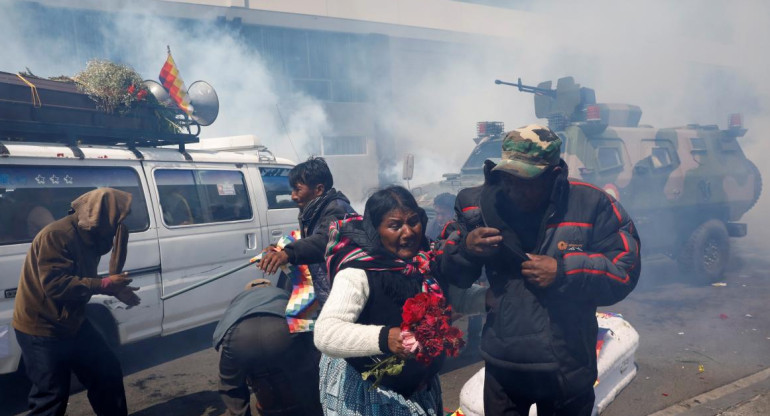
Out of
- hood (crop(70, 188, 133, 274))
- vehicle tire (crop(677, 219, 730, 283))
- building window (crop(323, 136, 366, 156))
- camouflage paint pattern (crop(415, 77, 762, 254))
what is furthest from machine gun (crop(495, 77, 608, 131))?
building window (crop(323, 136, 366, 156))

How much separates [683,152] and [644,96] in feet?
36.9

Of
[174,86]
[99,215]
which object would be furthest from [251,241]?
[99,215]

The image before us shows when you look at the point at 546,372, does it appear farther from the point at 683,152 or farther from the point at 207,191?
the point at 683,152

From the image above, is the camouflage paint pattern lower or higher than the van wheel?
higher

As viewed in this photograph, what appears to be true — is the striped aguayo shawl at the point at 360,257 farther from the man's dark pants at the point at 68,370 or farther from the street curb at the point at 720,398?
the street curb at the point at 720,398

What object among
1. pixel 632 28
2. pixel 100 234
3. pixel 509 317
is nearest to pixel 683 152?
pixel 509 317

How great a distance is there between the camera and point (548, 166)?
2193 millimetres

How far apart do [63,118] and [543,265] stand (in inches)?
171

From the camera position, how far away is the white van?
165 inches

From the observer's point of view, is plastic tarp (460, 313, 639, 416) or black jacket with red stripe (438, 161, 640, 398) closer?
black jacket with red stripe (438, 161, 640, 398)

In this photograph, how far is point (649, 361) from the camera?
5.38 meters

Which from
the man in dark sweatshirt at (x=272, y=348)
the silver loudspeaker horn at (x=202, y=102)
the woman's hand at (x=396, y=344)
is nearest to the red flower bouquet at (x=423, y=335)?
the woman's hand at (x=396, y=344)

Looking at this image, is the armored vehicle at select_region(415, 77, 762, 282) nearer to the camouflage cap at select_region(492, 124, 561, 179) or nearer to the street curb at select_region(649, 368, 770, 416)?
the street curb at select_region(649, 368, 770, 416)

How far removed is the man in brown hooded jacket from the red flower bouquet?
86.2 inches
